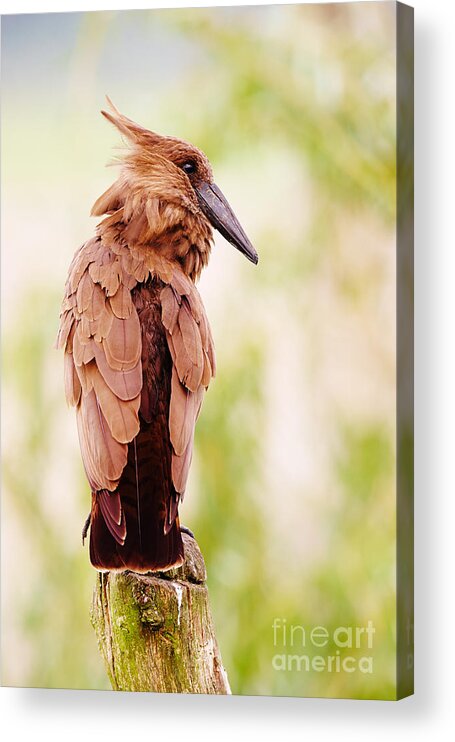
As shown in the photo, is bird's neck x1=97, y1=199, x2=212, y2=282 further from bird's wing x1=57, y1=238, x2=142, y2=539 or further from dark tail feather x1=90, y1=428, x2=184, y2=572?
dark tail feather x1=90, y1=428, x2=184, y2=572

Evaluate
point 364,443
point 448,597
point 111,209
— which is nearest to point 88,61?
point 111,209

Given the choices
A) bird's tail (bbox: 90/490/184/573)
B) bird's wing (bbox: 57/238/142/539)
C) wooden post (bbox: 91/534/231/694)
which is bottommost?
wooden post (bbox: 91/534/231/694)

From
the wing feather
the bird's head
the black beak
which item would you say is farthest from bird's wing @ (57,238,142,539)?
the black beak

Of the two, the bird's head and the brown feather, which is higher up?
the bird's head

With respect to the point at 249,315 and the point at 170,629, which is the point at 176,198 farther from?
the point at 170,629

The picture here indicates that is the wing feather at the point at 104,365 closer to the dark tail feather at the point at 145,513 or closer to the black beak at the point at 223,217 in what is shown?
the dark tail feather at the point at 145,513

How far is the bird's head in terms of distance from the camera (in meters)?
3.06

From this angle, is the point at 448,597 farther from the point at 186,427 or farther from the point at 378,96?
the point at 378,96

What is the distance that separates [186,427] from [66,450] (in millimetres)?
318

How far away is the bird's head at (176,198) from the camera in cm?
306

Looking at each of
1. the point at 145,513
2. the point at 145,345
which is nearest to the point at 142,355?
the point at 145,345

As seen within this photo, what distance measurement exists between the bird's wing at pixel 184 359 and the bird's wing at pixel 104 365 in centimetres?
8

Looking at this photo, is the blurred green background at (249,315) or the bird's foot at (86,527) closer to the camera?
the blurred green background at (249,315)

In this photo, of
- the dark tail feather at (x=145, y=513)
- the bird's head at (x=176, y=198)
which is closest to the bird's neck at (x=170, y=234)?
the bird's head at (x=176, y=198)
